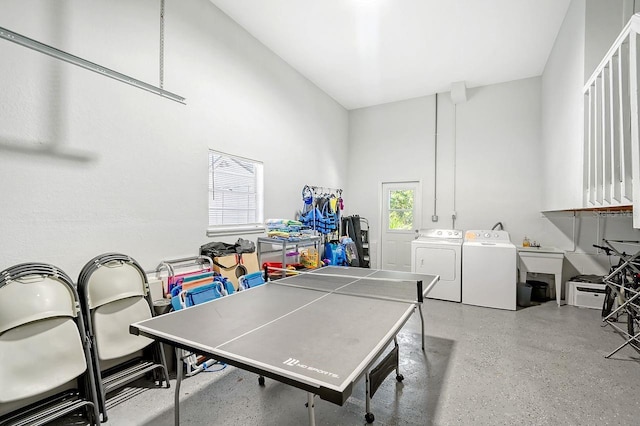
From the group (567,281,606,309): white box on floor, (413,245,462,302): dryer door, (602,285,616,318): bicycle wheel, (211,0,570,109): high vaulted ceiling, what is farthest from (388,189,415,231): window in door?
(602,285,616,318): bicycle wheel

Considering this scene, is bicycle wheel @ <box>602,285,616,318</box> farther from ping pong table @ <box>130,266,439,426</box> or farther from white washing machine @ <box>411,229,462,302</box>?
ping pong table @ <box>130,266,439,426</box>

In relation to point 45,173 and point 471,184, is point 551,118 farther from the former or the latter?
point 45,173

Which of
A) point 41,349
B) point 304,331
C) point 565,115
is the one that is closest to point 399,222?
point 565,115

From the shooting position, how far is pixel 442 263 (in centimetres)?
463

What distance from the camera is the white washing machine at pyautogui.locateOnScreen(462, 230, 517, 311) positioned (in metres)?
4.14

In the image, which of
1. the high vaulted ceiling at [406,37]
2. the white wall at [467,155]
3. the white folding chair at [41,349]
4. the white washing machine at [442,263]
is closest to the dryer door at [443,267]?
the white washing machine at [442,263]

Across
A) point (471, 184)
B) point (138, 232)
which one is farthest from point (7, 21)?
point (471, 184)

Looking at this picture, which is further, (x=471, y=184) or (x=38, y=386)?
(x=471, y=184)

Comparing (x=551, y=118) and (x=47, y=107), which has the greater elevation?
(x=551, y=118)

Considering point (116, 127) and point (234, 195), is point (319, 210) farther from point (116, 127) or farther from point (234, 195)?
point (116, 127)

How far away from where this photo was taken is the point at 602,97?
92.0 inches

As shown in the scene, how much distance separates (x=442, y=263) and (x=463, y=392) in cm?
267

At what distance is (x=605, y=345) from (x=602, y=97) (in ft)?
8.28

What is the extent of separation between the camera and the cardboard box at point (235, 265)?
10.9 feet
